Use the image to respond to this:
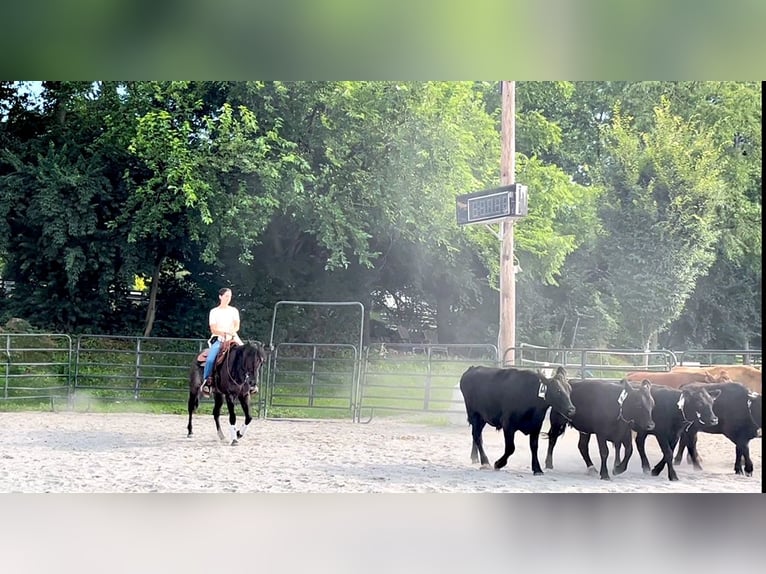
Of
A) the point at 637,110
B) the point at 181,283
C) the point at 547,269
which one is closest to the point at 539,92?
the point at 637,110

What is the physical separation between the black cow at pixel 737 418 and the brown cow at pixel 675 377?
0.40 m

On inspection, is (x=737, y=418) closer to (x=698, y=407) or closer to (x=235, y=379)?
(x=698, y=407)

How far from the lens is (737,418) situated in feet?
19.2

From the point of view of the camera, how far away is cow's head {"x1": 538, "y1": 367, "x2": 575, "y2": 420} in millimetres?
5648

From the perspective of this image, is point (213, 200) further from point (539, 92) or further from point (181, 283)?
point (539, 92)

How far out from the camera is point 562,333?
22.3 feet

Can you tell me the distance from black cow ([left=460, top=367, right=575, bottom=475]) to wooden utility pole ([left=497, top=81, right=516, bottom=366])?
2.27 ft

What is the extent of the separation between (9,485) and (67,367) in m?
1.28

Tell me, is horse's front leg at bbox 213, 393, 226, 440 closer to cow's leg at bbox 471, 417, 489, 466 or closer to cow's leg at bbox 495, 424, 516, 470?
cow's leg at bbox 471, 417, 489, 466

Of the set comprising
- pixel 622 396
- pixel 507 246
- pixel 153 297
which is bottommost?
pixel 622 396

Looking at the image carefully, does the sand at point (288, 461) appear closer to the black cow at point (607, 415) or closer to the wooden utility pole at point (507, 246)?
the black cow at point (607, 415)

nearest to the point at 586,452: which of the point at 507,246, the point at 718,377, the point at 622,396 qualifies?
the point at 622,396

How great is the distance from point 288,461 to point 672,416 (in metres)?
2.49

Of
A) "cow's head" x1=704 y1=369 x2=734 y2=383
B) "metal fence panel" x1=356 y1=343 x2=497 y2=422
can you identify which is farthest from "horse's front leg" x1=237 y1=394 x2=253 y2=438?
"cow's head" x1=704 y1=369 x2=734 y2=383
